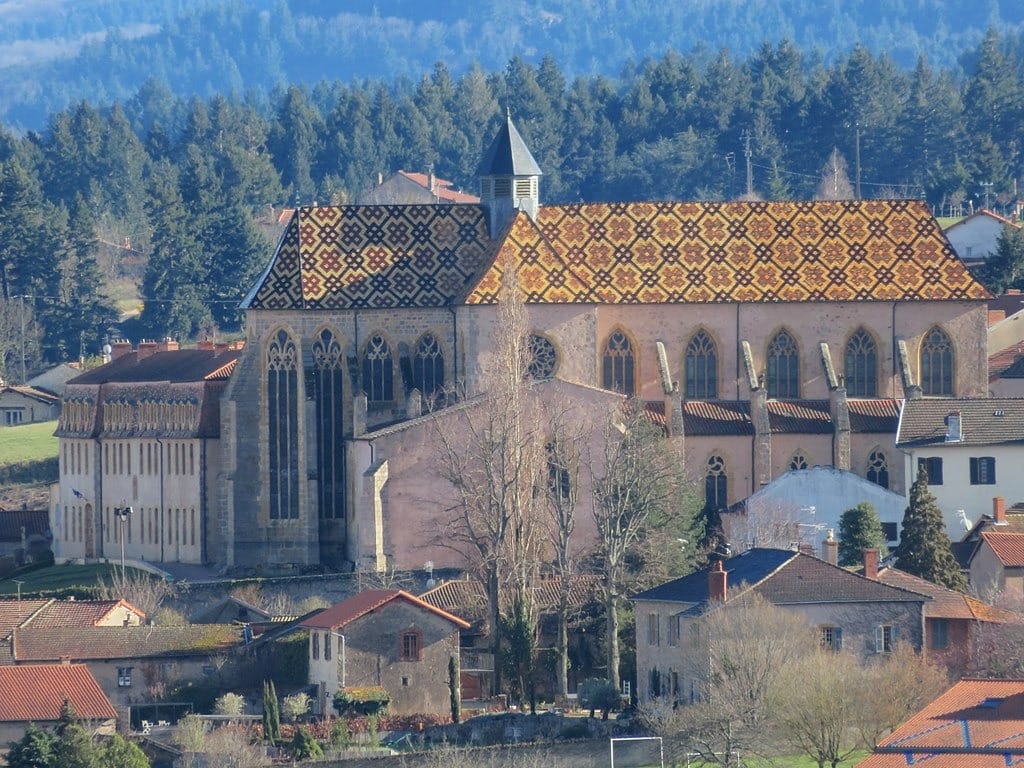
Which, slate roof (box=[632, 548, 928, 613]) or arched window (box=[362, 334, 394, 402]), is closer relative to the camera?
slate roof (box=[632, 548, 928, 613])

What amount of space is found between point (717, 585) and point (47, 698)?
1438 cm

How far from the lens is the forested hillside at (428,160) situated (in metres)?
139

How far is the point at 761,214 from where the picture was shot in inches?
3558

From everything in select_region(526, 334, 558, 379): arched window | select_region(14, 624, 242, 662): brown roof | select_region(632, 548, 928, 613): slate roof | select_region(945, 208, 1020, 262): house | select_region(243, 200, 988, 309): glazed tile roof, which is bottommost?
select_region(14, 624, 242, 662): brown roof

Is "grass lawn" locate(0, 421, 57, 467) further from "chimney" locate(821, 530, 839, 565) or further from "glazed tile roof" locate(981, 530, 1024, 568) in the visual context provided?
"glazed tile roof" locate(981, 530, 1024, 568)

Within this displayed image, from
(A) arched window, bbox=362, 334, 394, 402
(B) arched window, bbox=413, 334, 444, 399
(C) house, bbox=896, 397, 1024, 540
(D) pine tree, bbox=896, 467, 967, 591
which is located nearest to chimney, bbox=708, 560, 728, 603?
(D) pine tree, bbox=896, 467, 967, 591

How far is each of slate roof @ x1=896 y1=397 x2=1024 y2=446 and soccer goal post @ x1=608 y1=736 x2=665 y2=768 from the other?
20.0 meters

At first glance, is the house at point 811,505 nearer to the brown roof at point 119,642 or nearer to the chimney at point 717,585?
the chimney at point 717,585

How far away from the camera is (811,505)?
82875mm

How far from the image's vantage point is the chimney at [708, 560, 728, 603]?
224 feet


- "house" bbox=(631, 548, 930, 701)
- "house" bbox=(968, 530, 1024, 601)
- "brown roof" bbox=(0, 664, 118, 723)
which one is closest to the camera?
"house" bbox=(631, 548, 930, 701)

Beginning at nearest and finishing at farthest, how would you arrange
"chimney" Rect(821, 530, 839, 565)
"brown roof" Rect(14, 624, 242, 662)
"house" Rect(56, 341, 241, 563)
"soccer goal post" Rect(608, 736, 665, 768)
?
"soccer goal post" Rect(608, 736, 665, 768) → "chimney" Rect(821, 530, 839, 565) → "brown roof" Rect(14, 624, 242, 662) → "house" Rect(56, 341, 241, 563)

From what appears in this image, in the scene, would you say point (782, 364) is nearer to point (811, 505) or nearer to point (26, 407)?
point (811, 505)

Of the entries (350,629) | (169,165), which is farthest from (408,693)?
(169,165)
